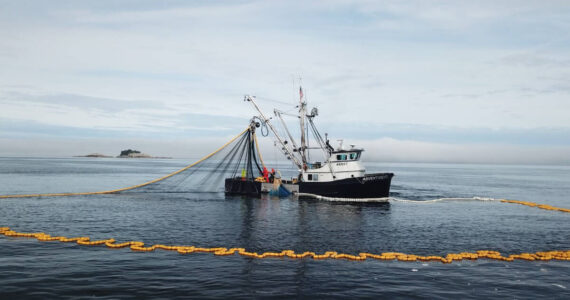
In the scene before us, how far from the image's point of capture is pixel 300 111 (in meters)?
67.9

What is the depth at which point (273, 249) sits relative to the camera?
29.2 meters

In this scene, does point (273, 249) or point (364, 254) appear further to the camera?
point (273, 249)

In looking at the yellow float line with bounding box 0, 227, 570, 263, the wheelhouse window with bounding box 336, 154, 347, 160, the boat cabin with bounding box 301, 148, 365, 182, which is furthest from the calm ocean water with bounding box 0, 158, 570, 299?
the wheelhouse window with bounding box 336, 154, 347, 160

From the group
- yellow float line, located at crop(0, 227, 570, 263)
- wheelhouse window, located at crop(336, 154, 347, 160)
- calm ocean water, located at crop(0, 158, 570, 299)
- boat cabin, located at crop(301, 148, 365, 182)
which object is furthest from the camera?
wheelhouse window, located at crop(336, 154, 347, 160)

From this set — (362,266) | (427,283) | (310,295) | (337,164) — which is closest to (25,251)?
(310,295)

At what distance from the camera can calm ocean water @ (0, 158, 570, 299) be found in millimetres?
20328

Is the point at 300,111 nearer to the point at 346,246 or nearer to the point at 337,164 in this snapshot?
the point at 337,164

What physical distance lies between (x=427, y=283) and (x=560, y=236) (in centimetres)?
2350

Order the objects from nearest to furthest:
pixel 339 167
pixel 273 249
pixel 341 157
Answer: pixel 273 249
pixel 341 157
pixel 339 167

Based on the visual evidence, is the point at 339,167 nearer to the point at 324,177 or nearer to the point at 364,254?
the point at 324,177

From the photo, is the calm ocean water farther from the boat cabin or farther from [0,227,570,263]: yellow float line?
the boat cabin

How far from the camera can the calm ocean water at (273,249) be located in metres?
20.3

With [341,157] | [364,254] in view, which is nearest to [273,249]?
[364,254]

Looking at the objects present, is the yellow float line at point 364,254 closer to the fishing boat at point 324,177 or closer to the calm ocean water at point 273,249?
the calm ocean water at point 273,249
